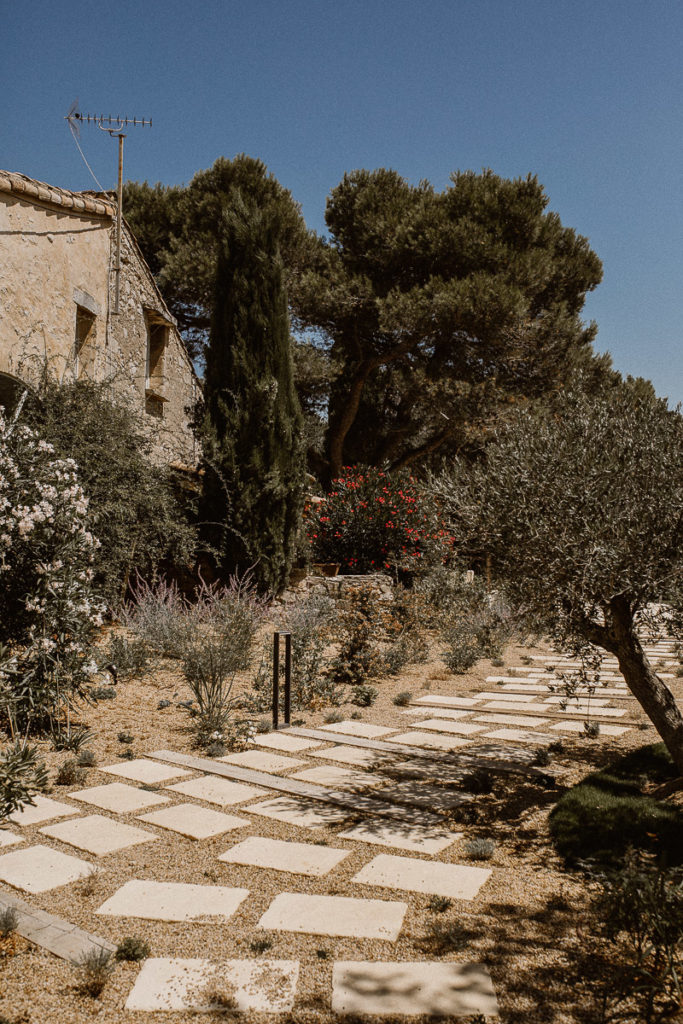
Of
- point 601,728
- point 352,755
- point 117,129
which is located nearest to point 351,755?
point 352,755

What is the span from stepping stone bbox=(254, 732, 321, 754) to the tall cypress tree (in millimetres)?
5238

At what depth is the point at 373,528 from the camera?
12711mm

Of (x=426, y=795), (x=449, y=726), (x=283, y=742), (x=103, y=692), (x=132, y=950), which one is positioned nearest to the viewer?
(x=132, y=950)

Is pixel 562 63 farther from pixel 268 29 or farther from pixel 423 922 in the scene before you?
pixel 423 922

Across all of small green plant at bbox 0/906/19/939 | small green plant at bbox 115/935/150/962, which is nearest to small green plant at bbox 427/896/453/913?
small green plant at bbox 115/935/150/962

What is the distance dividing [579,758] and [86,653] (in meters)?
3.87

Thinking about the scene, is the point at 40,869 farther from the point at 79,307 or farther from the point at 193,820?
the point at 79,307

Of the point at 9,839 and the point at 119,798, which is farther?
the point at 119,798

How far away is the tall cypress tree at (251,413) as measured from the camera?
35.9 ft

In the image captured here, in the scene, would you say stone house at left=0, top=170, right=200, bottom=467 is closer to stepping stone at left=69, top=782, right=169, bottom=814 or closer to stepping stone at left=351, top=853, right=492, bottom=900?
stepping stone at left=69, top=782, right=169, bottom=814

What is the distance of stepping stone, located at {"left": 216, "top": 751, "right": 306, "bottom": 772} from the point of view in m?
4.92

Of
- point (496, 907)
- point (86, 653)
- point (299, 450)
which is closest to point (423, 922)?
point (496, 907)

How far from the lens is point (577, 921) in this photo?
2.81 metres

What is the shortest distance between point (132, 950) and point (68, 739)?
2977mm
